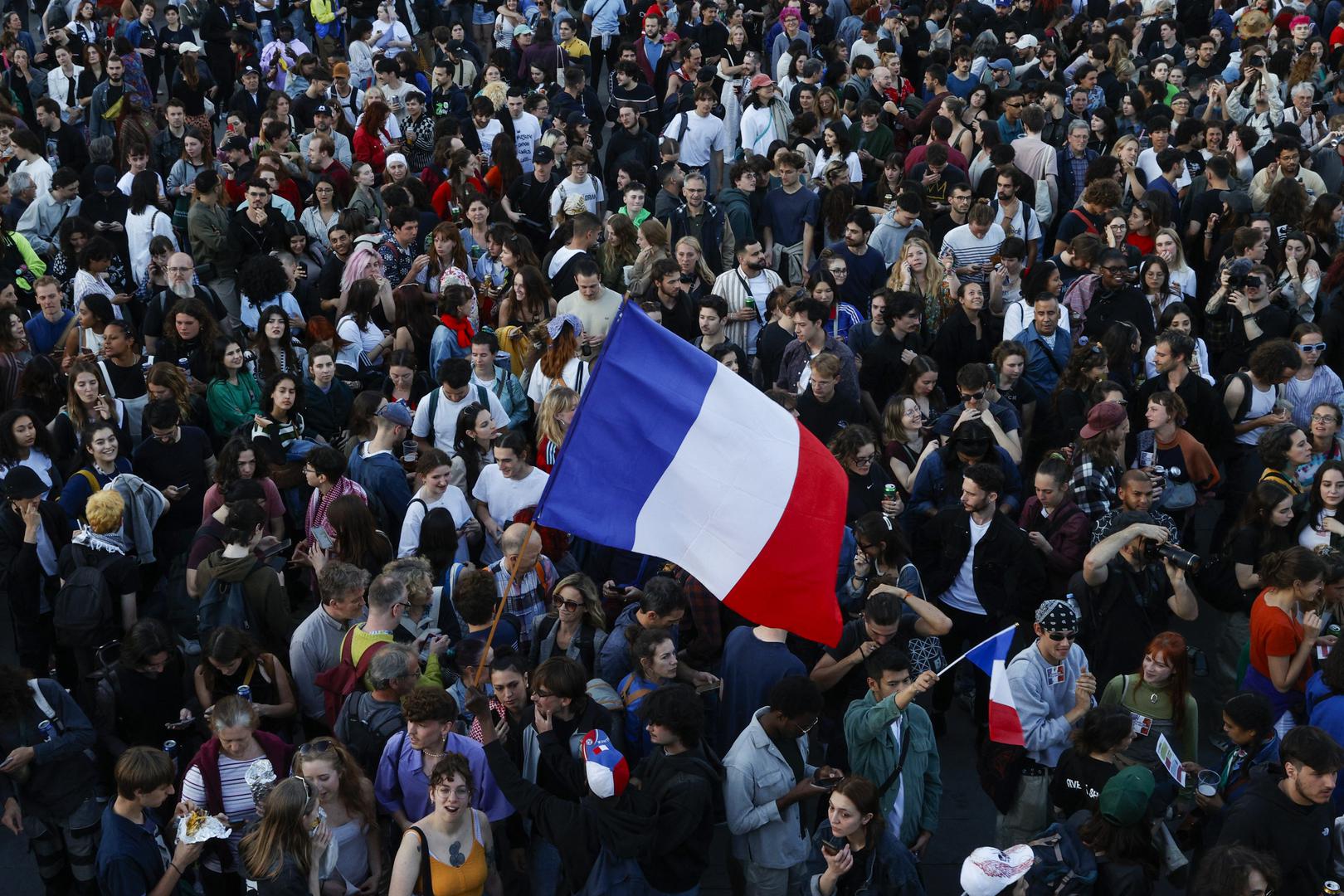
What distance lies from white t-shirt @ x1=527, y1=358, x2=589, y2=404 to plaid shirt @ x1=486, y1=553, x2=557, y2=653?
7.35 feet

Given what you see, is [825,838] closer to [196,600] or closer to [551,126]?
[196,600]

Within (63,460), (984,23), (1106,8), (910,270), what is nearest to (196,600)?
(63,460)

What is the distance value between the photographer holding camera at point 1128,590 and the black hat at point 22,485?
17.8 feet

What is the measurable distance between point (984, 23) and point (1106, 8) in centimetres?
218

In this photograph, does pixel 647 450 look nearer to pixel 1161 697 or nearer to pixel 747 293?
pixel 1161 697

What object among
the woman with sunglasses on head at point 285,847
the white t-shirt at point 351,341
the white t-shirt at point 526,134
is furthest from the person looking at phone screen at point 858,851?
the white t-shirt at point 526,134

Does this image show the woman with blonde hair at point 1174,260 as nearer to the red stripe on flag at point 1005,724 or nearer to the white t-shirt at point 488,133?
the red stripe on flag at point 1005,724

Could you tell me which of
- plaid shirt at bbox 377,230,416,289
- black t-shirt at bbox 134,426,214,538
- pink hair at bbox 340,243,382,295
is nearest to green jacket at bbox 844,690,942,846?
black t-shirt at bbox 134,426,214,538

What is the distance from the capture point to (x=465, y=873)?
593 centimetres

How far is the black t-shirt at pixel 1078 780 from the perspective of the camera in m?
6.24

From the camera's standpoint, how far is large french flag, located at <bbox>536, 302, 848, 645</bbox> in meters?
6.08

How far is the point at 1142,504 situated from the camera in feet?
26.4

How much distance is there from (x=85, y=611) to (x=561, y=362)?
11.5ft

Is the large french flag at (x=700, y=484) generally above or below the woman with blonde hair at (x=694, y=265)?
above
